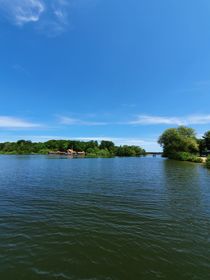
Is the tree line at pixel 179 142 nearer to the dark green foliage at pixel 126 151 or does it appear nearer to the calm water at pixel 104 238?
the calm water at pixel 104 238

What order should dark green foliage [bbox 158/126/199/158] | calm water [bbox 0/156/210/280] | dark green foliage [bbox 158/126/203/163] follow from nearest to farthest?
calm water [bbox 0/156/210/280], dark green foliage [bbox 158/126/203/163], dark green foliage [bbox 158/126/199/158]

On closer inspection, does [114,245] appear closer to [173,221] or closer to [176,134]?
[173,221]

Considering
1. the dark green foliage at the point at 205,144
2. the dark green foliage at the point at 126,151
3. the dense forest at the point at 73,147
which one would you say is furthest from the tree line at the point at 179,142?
the dense forest at the point at 73,147

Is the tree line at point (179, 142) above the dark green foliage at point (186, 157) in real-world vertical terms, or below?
above

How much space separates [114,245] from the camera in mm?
7484

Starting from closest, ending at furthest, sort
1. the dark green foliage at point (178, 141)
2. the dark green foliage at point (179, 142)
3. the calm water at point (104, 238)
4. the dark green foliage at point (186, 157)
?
the calm water at point (104, 238), the dark green foliage at point (186, 157), the dark green foliage at point (179, 142), the dark green foliage at point (178, 141)

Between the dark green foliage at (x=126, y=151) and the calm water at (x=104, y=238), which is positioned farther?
the dark green foliage at (x=126, y=151)

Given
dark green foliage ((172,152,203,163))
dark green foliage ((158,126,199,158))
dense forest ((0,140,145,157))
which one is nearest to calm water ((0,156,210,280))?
dark green foliage ((172,152,203,163))

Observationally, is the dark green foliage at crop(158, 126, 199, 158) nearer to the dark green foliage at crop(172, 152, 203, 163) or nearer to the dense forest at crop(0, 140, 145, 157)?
the dark green foliage at crop(172, 152, 203, 163)

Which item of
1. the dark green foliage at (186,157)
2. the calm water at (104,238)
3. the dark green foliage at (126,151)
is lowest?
the calm water at (104,238)

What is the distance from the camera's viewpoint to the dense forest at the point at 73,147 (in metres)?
143

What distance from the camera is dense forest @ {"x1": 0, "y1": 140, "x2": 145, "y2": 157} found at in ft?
468

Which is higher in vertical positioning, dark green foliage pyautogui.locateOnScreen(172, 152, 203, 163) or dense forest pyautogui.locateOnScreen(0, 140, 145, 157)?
dense forest pyautogui.locateOnScreen(0, 140, 145, 157)

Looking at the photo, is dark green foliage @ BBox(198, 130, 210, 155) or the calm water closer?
the calm water
